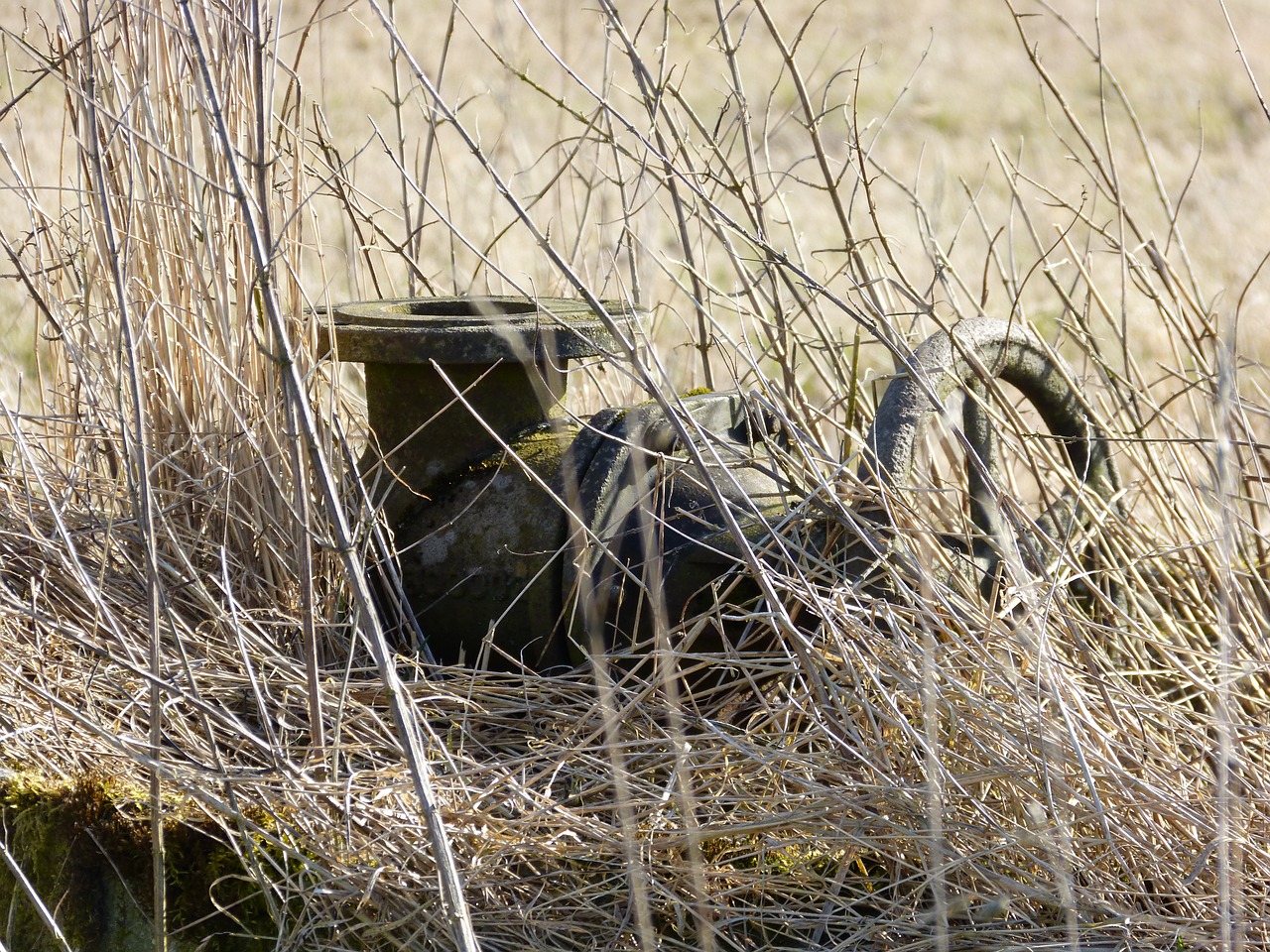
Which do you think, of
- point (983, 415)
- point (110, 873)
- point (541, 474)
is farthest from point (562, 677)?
point (983, 415)

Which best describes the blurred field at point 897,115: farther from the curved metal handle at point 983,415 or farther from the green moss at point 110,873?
the green moss at point 110,873

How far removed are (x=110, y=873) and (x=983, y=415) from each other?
5.54 ft

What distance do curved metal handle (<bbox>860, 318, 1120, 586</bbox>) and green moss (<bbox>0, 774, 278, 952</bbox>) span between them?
113 centimetres

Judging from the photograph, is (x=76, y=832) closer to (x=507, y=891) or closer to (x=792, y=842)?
(x=507, y=891)

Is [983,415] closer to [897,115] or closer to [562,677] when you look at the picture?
[562,677]

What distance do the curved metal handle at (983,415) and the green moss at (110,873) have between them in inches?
44.6

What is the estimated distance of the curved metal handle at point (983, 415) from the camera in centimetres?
206

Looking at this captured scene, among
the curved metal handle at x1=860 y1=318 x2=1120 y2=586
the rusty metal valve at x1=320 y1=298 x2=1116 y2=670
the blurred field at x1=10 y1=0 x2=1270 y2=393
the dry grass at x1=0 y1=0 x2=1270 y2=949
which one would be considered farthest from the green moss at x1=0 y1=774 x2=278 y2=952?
the blurred field at x1=10 y1=0 x2=1270 y2=393

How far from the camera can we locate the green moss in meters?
1.86

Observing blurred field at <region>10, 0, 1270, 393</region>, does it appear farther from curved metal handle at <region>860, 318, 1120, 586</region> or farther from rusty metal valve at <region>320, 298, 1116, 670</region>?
rusty metal valve at <region>320, 298, 1116, 670</region>

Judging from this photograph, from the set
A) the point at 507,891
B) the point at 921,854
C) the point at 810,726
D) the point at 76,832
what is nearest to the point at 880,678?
the point at 810,726

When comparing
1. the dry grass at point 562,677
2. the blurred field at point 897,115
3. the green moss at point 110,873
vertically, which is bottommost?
the green moss at point 110,873

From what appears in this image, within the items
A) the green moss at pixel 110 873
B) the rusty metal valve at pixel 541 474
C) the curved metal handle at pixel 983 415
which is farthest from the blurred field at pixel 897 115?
the green moss at pixel 110 873

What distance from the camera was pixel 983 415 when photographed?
92.8 inches
